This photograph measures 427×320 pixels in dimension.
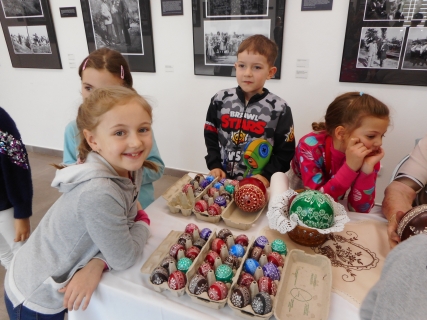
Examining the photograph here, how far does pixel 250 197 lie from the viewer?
102cm

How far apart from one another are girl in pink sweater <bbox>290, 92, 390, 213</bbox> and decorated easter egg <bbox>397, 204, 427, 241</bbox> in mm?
282

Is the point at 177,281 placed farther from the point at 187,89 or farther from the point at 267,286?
the point at 187,89

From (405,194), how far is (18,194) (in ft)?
5.44

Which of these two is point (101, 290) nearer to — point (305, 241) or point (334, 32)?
point (305, 241)

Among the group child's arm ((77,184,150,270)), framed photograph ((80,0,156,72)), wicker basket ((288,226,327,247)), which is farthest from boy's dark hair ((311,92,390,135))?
framed photograph ((80,0,156,72))

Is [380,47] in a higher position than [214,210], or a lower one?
higher

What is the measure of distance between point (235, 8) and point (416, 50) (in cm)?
133

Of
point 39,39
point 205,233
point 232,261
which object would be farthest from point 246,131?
point 39,39

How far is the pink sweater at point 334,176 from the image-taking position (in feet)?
3.59

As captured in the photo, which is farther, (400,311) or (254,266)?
(254,266)

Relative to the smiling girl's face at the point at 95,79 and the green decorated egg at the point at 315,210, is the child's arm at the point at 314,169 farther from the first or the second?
the smiling girl's face at the point at 95,79

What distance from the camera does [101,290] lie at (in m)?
0.77

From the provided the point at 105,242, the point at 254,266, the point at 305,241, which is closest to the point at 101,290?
the point at 105,242

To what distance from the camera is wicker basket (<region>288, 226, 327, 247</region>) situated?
34.1 inches
